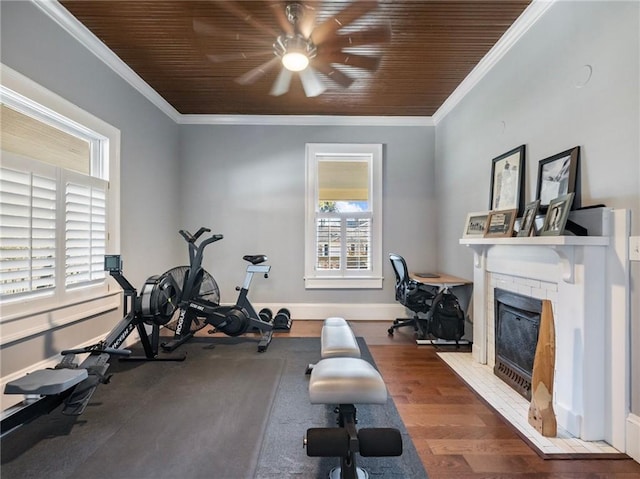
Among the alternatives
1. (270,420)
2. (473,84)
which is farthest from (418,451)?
(473,84)

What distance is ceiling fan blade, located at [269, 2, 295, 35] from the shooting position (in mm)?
2189

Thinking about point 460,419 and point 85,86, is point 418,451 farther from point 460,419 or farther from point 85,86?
point 85,86

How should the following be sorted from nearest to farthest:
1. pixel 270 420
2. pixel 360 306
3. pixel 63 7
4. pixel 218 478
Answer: pixel 218 478 → pixel 270 420 → pixel 63 7 → pixel 360 306

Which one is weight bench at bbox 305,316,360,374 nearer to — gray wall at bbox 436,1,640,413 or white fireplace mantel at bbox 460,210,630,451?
white fireplace mantel at bbox 460,210,630,451

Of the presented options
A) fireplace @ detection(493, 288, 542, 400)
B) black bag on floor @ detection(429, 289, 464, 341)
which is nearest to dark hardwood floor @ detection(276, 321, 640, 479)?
fireplace @ detection(493, 288, 542, 400)

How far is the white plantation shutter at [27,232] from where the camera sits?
1910mm

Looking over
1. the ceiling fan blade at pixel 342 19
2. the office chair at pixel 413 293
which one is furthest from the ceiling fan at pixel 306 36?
the office chair at pixel 413 293

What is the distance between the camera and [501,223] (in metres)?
2.48

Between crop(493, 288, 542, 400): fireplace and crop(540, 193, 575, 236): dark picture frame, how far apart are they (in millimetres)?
530

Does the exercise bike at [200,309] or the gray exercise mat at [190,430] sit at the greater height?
the exercise bike at [200,309]

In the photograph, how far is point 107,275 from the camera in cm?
285

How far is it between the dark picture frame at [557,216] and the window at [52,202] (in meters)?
3.41

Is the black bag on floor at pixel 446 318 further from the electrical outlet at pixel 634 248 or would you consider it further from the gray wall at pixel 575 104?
the electrical outlet at pixel 634 248

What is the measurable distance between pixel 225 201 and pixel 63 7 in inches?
96.0
